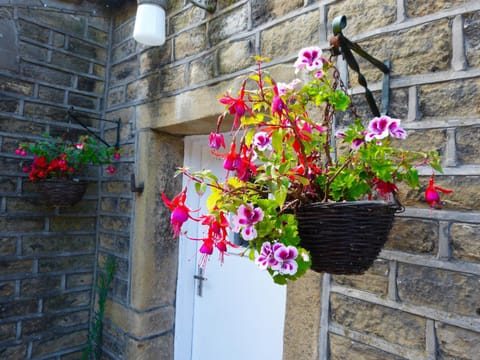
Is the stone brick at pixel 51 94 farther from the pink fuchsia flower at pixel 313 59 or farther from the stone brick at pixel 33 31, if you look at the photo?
the pink fuchsia flower at pixel 313 59

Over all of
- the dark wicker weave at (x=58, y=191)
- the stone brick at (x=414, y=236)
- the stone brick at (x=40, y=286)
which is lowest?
the stone brick at (x=40, y=286)

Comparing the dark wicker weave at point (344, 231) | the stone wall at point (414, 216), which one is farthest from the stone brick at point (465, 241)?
the dark wicker weave at point (344, 231)

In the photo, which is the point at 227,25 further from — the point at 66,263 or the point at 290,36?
the point at 66,263

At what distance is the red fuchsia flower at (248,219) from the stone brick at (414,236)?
606 mm

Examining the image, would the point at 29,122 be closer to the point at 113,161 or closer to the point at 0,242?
the point at 113,161

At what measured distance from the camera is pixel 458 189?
3.40 ft

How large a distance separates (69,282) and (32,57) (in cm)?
159

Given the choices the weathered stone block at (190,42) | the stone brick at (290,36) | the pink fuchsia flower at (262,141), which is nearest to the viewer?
the pink fuchsia flower at (262,141)

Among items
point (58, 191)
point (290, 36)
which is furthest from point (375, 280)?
point (58, 191)

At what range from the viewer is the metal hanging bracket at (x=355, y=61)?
3.00 feet

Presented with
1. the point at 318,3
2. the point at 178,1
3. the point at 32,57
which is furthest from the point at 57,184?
the point at 318,3

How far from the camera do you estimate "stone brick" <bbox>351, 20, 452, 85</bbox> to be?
1.09 m

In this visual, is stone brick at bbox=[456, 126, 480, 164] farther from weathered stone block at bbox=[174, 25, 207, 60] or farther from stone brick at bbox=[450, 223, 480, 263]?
weathered stone block at bbox=[174, 25, 207, 60]

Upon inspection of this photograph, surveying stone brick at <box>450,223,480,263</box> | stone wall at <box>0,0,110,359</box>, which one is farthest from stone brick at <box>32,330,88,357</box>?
stone brick at <box>450,223,480,263</box>
